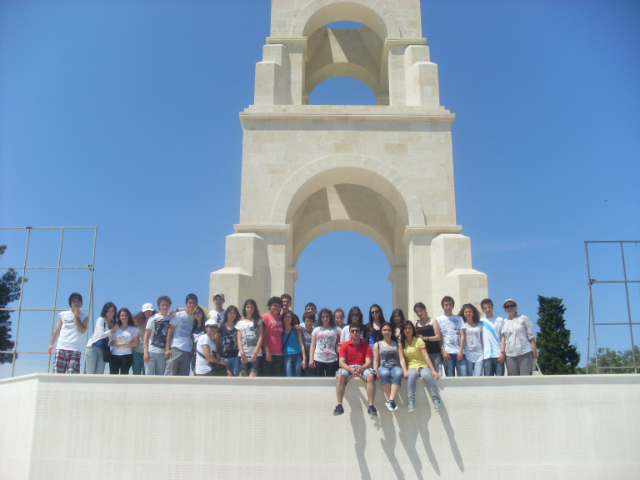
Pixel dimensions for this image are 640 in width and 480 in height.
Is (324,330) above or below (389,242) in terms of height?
below

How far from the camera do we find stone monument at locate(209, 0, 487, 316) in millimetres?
12672

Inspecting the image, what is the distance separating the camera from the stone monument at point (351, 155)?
12672 millimetres

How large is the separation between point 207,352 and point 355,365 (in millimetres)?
2321

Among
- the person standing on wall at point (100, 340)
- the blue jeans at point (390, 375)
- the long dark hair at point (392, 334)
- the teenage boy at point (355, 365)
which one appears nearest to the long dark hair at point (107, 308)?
the person standing on wall at point (100, 340)

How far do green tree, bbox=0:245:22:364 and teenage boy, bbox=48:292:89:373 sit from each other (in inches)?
597

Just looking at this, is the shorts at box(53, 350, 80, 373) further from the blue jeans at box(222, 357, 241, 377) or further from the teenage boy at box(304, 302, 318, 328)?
the teenage boy at box(304, 302, 318, 328)

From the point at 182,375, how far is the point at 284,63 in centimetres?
940

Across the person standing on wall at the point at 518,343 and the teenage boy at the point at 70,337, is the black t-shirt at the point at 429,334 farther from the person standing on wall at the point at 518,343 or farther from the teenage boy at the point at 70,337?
the teenage boy at the point at 70,337

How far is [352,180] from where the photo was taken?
14.4 m

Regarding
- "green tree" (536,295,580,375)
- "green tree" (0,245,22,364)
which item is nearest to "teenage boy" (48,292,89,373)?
"green tree" (0,245,22,364)

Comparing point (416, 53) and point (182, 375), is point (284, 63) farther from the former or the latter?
point (182, 375)

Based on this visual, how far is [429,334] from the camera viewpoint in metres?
8.63

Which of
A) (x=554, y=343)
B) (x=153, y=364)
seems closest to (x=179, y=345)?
(x=153, y=364)

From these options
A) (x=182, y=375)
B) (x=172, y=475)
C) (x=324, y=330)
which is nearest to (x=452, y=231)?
(x=324, y=330)
